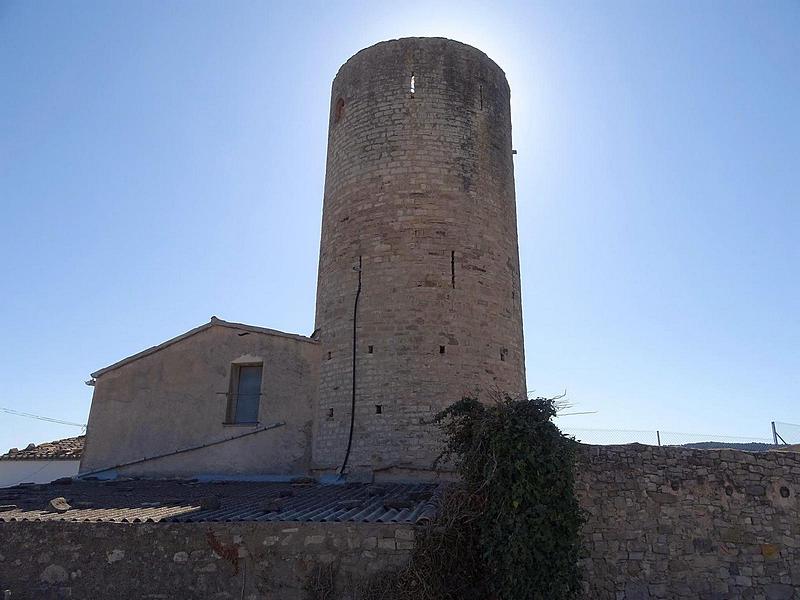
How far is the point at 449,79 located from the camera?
14070 millimetres

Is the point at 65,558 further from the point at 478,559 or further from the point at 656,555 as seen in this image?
the point at 656,555

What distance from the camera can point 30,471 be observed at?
20078 millimetres

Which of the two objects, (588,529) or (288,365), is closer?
(588,529)

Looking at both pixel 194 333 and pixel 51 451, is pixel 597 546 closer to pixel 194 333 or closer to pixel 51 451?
pixel 194 333

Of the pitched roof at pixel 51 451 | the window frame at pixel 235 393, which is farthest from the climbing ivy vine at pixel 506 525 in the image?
the pitched roof at pixel 51 451

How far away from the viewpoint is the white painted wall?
19.7 m

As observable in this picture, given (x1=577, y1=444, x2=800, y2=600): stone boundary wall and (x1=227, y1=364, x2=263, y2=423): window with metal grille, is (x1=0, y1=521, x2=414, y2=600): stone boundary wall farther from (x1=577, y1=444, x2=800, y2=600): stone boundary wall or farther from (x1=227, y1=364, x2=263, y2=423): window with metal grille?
(x1=227, y1=364, x2=263, y2=423): window with metal grille

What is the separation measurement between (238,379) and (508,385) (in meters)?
5.99

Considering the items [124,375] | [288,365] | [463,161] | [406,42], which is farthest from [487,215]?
[124,375]

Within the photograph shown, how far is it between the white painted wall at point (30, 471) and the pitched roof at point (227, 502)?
8.42 m

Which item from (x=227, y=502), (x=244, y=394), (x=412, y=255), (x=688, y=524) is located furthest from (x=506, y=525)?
(x=244, y=394)

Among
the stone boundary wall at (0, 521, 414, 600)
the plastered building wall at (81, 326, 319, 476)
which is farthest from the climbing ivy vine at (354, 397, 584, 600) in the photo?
the plastered building wall at (81, 326, 319, 476)

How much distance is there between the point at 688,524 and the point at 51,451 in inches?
761

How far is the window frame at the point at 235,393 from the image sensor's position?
1316 centimetres
